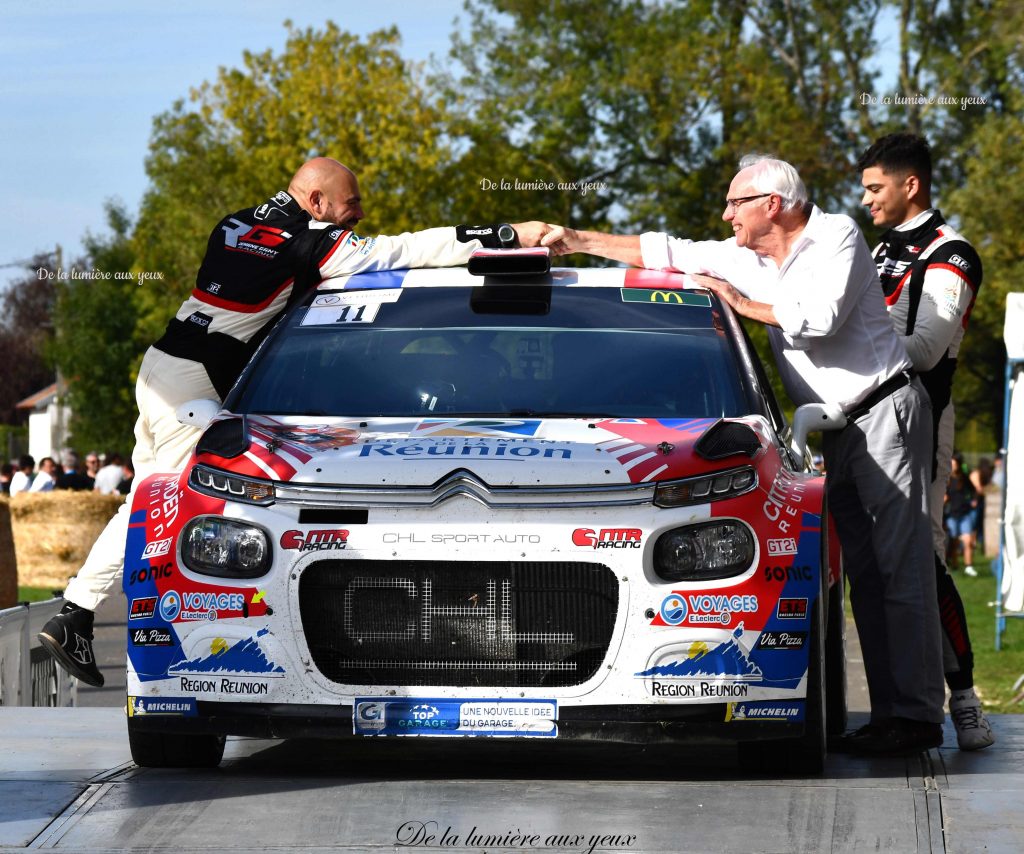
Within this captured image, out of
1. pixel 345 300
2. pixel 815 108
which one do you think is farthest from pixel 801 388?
pixel 815 108

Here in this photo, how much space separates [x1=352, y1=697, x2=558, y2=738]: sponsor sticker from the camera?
4707 millimetres

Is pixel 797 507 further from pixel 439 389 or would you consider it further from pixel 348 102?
pixel 348 102

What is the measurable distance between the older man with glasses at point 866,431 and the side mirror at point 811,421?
1.08 feet

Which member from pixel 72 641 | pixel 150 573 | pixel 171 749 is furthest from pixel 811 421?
pixel 72 641

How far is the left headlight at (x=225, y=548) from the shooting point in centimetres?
481

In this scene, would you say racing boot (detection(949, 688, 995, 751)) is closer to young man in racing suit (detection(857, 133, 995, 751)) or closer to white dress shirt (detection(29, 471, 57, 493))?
young man in racing suit (detection(857, 133, 995, 751))

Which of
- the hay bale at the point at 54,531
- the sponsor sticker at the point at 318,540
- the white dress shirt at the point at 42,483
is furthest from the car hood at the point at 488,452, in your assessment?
the white dress shirt at the point at 42,483

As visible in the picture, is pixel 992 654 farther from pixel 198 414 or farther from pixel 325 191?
pixel 198 414

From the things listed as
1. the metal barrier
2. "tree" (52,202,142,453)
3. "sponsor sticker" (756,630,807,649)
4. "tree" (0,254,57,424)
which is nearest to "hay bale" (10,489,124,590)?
the metal barrier

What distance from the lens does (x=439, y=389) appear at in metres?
5.62

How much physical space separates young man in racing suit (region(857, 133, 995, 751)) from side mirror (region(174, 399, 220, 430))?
2421 millimetres

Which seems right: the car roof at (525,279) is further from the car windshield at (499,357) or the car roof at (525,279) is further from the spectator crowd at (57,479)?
the spectator crowd at (57,479)

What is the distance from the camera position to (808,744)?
16.3ft

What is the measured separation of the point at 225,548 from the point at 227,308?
1.89 metres
